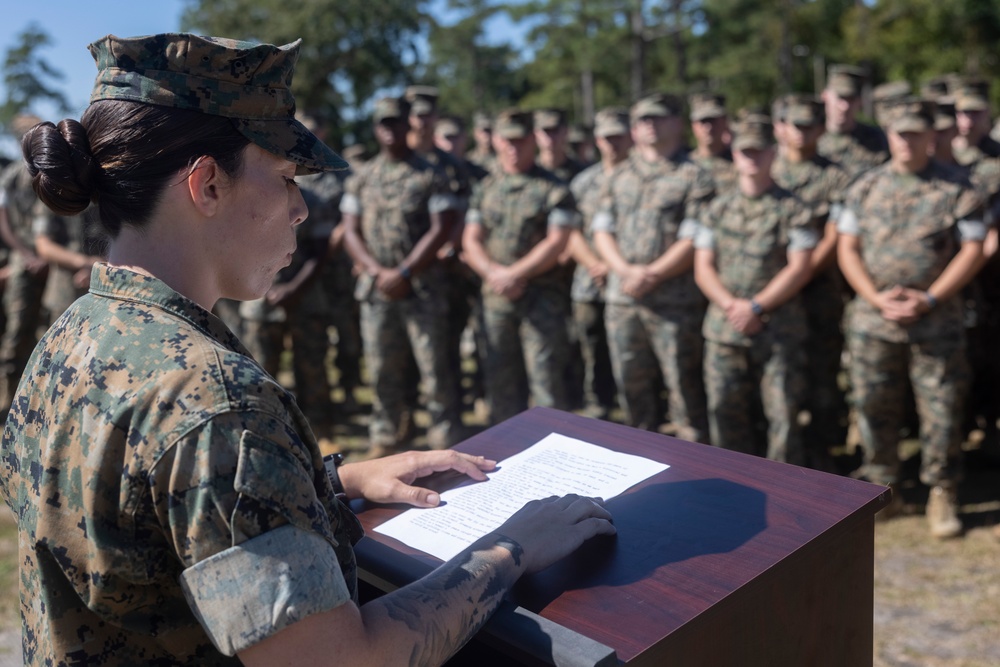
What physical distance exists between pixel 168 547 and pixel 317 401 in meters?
5.38

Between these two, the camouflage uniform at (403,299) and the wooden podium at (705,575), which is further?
the camouflage uniform at (403,299)

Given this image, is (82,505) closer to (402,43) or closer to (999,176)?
(999,176)

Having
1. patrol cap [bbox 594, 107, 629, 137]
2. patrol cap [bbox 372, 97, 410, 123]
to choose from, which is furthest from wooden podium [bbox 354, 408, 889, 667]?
patrol cap [bbox 594, 107, 629, 137]

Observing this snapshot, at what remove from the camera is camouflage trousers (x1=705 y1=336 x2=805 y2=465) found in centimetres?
484

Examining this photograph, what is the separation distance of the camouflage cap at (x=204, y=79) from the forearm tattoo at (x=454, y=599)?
59cm

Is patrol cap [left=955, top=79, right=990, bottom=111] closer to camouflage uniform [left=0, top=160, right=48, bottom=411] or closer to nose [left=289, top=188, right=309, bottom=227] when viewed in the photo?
nose [left=289, top=188, right=309, bottom=227]

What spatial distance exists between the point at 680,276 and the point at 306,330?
2.54m

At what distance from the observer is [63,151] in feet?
4.08

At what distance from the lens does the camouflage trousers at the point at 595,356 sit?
6562 mm

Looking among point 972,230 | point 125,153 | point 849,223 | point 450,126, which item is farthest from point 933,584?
point 450,126

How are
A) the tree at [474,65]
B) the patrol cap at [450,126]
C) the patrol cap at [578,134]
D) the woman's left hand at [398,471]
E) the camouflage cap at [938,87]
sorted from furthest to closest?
the tree at [474,65] → the patrol cap at [578,134] → the patrol cap at [450,126] → the camouflage cap at [938,87] → the woman's left hand at [398,471]

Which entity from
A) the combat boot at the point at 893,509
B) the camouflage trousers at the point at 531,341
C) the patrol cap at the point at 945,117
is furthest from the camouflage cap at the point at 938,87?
the combat boot at the point at 893,509

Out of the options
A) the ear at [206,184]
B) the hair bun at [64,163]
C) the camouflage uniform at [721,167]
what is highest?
the hair bun at [64,163]

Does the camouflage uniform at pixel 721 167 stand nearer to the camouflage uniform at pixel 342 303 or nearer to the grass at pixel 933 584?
the grass at pixel 933 584
